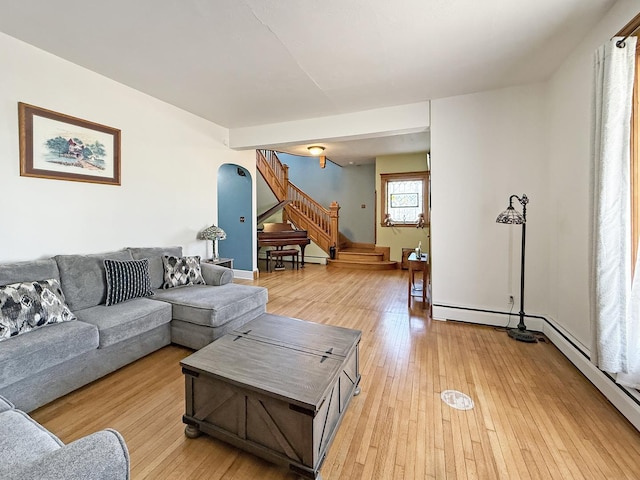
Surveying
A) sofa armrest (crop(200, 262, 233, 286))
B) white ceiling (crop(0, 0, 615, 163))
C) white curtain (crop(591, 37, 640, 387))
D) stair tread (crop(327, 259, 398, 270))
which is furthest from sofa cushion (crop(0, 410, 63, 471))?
stair tread (crop(327, 259, 398, 270))

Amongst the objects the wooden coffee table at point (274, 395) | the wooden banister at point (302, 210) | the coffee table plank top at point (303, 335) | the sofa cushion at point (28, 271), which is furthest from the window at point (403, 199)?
the sofa cushion at point (28, 271)

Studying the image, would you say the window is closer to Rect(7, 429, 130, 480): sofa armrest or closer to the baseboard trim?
the baseboard trim

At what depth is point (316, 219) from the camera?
27.7ft

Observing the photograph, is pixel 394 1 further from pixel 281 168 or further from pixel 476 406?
pixel 281 168

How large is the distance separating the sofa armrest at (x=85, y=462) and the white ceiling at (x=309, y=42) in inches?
99.2

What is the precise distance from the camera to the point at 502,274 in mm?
3473

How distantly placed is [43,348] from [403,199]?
300 inches

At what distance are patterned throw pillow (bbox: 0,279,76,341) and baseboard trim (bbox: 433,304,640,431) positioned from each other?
12.5 feet

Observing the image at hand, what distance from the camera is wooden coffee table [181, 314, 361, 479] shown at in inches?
55.9

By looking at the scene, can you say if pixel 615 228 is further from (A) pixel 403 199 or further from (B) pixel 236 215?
(A) pixel 403 199

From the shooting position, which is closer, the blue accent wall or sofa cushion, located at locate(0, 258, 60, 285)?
sofa cushion, located at locate(0, 258, 60, 285)

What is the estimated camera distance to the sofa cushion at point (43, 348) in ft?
5.74

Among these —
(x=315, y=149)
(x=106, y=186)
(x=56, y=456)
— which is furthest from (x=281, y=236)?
(x=56, y=456)

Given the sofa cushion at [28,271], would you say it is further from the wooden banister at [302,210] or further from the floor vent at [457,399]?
the wooden banister at [302,210]
